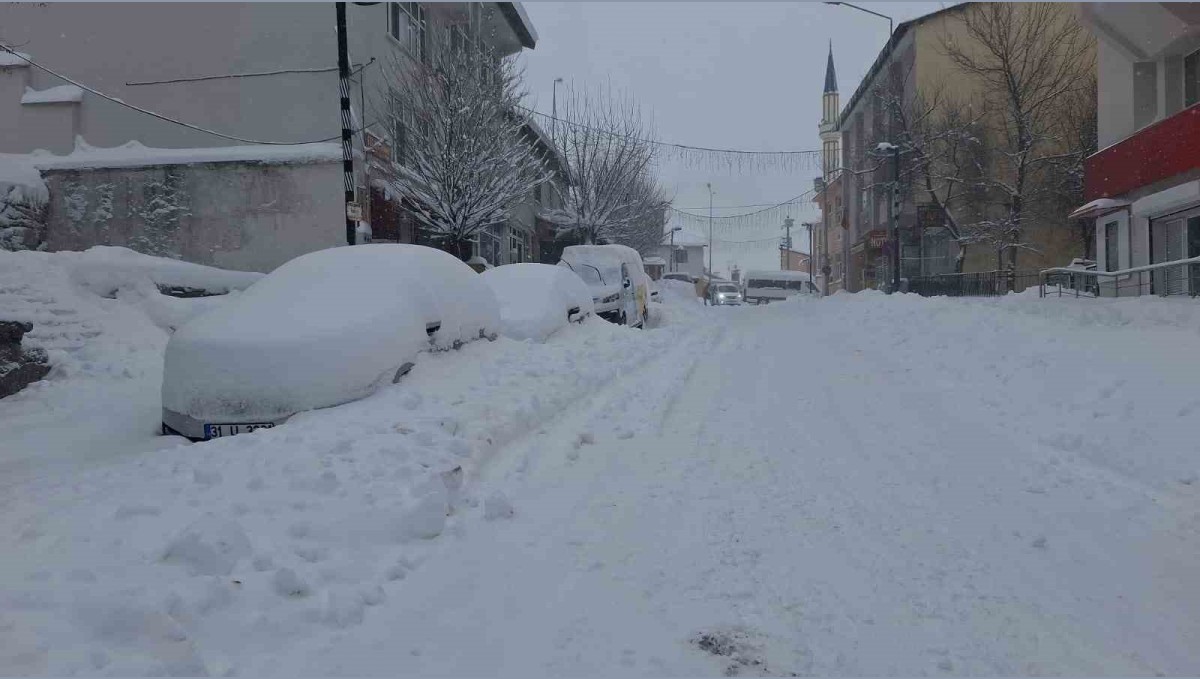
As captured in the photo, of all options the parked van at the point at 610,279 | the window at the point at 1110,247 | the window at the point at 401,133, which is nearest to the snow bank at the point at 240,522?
the parked van at the point at 610,279

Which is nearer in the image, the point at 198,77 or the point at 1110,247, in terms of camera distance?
the point at 198,77

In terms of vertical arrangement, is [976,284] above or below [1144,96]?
below

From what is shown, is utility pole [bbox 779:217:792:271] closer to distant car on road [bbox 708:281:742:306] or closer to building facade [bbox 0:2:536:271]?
distant car on road [bbox 708:281:742:306]

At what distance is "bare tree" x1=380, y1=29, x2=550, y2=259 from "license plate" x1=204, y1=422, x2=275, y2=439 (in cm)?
1323

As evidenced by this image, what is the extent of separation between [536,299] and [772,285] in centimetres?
2834

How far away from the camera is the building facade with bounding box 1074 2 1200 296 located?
17812 mm

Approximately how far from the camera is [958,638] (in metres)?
3.41

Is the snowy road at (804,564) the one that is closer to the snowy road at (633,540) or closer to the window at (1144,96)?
the snowy road at (633,540)

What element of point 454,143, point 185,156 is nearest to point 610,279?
point 454,143

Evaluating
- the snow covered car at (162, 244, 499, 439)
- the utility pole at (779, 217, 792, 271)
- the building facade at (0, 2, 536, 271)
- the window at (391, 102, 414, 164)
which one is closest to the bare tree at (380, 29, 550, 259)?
the window at (391, 102, 414, 164)

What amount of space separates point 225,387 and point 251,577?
332cm

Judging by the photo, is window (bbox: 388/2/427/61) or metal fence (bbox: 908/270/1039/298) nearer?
window (bbox: 388/2/427/61)

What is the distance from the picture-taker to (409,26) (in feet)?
76.2

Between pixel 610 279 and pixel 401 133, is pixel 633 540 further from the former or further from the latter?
pixel 401 133
